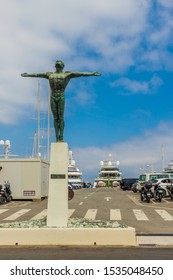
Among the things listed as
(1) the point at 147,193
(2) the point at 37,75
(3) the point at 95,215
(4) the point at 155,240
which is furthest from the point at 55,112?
(1) the point at 147,193

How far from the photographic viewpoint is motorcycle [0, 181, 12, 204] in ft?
97.1

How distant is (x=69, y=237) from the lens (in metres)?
12.5

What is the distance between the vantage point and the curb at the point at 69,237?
12461 mm

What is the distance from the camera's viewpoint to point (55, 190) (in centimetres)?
1309

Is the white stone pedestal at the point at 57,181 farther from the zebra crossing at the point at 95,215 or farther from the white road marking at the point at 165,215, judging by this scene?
the white road marking at the point at 165,215

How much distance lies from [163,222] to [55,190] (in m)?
7.65

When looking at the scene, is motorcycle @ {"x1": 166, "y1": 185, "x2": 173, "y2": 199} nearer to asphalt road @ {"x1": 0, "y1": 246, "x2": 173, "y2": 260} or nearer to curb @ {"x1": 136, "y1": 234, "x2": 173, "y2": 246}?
curb @ {"x1": 136, "y1": 234, "x2": 173, "y2": 246}

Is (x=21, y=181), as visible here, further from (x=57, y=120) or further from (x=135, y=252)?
(x=135, y=252)

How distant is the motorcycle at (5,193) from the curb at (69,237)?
55.7 ft

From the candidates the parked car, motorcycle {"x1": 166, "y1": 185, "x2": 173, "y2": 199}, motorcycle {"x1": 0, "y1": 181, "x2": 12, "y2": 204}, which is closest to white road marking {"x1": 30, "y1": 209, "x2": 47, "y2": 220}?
motorcycle {"x1": 0, "y1": 181, "x2": 12, "y2": 204}

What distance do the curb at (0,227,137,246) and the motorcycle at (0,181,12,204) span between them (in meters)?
17.0

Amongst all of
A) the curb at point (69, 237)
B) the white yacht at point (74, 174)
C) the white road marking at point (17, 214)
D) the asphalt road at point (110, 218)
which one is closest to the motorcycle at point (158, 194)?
the asphalt road at point (110, 218)

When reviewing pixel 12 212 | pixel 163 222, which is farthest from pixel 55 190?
pixel 12 212

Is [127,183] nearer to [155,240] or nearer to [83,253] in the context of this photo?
[155,240]
